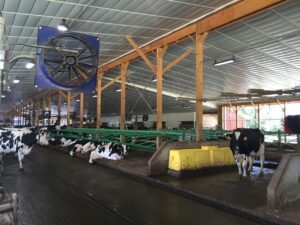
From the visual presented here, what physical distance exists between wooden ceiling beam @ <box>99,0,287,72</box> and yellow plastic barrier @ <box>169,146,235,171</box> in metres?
3.58

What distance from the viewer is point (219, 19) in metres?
8.15

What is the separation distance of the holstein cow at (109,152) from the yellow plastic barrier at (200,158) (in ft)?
10.4

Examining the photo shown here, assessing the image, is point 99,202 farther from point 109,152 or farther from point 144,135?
point 109,152

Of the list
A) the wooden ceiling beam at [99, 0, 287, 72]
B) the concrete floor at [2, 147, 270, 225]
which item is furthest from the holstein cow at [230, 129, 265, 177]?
the wooden ceiling beam at [99, 0, 287, 72]

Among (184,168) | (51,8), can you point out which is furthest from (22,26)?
(184,168)

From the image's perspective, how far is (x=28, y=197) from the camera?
575cm

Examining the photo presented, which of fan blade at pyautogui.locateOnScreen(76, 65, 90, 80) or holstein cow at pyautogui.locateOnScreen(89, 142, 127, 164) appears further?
holstein cow at pyautogui.locateOnScreen(89, 142, 127, 164)

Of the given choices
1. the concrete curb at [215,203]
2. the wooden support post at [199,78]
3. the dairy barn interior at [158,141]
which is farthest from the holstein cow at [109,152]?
the wooden support post at [199,78]

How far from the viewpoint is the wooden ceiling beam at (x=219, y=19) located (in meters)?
7.03

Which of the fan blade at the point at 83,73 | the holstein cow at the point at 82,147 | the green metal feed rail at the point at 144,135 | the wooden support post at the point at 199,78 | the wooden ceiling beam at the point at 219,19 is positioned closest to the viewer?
the wooden ceiling beam at the point at 219,19

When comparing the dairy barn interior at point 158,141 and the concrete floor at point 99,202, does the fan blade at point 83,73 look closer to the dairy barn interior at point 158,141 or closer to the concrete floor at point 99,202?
the dairy barn interior at point 158,141

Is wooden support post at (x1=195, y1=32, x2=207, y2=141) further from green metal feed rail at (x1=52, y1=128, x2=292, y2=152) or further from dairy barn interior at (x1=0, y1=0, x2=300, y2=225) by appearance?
green metal feed rail at (x1=52, y1=128, x2=292, y2=152)

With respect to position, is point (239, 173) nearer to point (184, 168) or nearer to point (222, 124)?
point (184, 168)

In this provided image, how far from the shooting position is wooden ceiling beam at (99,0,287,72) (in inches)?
277
